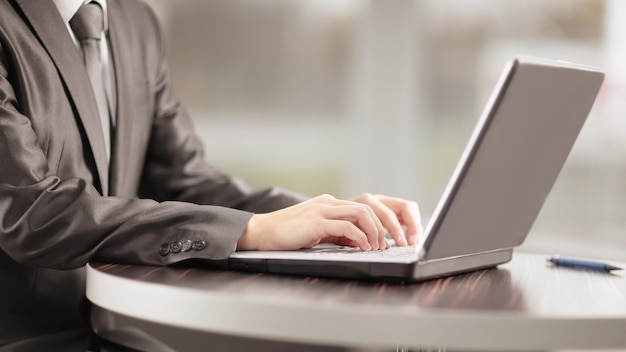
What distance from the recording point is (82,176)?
167 centimetres

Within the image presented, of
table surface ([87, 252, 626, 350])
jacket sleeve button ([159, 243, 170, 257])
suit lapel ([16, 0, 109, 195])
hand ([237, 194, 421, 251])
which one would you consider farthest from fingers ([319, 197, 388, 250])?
suit lapel ([16, 0, 109, 195])

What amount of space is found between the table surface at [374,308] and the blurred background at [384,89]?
282 cm

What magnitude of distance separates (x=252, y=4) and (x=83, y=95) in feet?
10.5

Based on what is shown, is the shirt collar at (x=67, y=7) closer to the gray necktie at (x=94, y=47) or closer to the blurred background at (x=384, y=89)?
the gray necktie at (x=94, y=47)

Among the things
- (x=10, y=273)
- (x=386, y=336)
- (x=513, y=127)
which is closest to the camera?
(x=386, y=336)

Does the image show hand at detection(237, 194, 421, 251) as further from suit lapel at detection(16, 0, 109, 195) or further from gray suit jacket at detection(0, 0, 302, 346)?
suit lapel at detection(16, 0, 109, 195)

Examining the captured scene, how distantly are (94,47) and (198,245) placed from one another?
66 cm

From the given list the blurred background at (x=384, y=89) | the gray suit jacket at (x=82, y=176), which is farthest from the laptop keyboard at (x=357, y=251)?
the blurred background at (x=384, y=89)

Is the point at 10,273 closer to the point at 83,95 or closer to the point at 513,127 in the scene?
the point at 83,95

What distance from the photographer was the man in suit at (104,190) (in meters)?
1.33

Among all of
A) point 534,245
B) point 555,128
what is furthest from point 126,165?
point 534,245

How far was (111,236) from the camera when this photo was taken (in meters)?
1.36

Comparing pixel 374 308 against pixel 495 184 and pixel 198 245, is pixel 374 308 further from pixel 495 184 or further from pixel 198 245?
pixel 198 245

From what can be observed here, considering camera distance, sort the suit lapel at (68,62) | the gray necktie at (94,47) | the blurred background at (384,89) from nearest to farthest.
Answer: the suit lapel at (68,62) < the gray necktie at (94,47) < the blurred background at (384,89)
